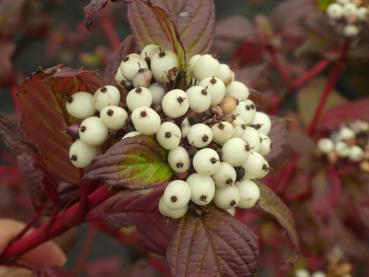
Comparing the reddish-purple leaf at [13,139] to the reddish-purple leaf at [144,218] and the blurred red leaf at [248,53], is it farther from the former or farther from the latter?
the blurred red leaf at [248,53]

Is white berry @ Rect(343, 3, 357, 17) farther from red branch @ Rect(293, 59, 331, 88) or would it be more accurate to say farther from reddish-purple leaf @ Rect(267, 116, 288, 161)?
reddish-purple leaf @ Rect(267, 116, 288, 161)

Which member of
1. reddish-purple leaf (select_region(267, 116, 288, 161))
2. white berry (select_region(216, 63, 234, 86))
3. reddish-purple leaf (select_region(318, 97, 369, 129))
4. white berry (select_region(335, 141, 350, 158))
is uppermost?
white berry (select_region(216, 63, 234, 86))

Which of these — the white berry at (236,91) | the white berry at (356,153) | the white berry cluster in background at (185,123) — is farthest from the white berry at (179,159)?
the white berry at (356,153)

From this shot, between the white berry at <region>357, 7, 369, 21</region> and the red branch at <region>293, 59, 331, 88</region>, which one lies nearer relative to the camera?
the white berry at <region>357, 7, 369, 21</region>

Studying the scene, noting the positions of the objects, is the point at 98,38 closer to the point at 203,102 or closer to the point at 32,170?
the point at 32,170

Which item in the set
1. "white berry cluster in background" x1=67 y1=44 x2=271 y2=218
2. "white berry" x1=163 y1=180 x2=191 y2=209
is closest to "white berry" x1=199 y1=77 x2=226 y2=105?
"white berry cluster in background" x1=67 y1=44 x2=271 y2=218

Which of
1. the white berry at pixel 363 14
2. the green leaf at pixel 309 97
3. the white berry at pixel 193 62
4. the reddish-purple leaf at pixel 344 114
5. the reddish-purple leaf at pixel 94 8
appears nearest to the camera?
the reddish-purple leaf at pixel 94 8
